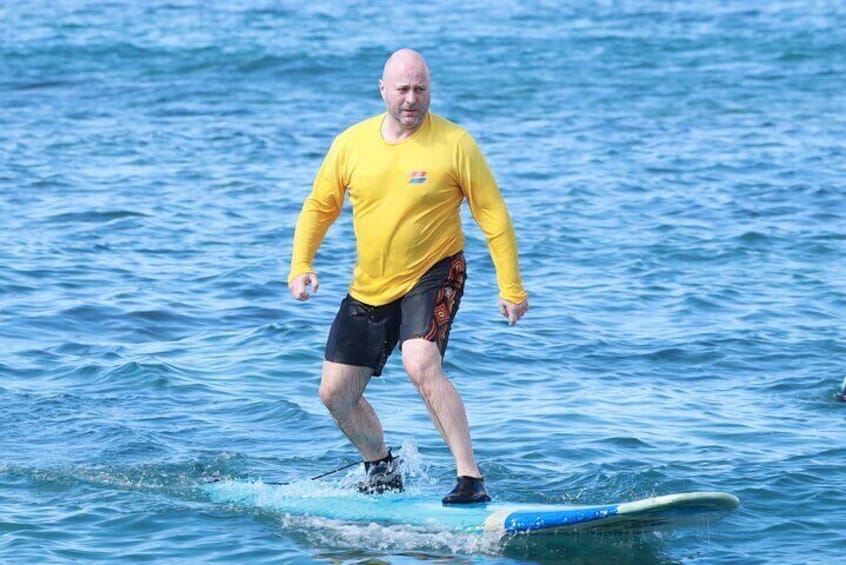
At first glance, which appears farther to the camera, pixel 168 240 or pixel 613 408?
pixel 168 240

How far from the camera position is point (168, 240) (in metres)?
16.7

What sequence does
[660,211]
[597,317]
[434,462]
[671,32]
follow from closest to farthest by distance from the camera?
1. [434,462]
2. [597,317]
3. [660,211]
4. [671,32]

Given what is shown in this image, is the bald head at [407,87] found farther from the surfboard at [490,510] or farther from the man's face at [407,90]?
the surfboard at [490,510]

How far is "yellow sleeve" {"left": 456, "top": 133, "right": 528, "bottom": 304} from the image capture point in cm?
796

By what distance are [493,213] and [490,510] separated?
1521 millimetres

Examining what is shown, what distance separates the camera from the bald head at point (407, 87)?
784cm

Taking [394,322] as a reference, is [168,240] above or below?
below

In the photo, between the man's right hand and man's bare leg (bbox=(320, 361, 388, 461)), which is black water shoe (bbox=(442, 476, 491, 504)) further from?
the man's right hand

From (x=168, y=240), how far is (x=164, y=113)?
8.66 meters

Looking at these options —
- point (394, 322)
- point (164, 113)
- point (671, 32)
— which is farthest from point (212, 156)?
point (671, 32)

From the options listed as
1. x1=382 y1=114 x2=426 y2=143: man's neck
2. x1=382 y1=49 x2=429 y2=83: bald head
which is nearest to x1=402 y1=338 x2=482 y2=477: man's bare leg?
x1=382 y1=114 x2=426 y2=143: man's neck

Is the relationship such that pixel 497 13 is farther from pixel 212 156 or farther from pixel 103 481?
pixel 103 481

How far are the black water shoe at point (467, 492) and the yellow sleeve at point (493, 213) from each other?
3.38ft

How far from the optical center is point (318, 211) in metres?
8.35
